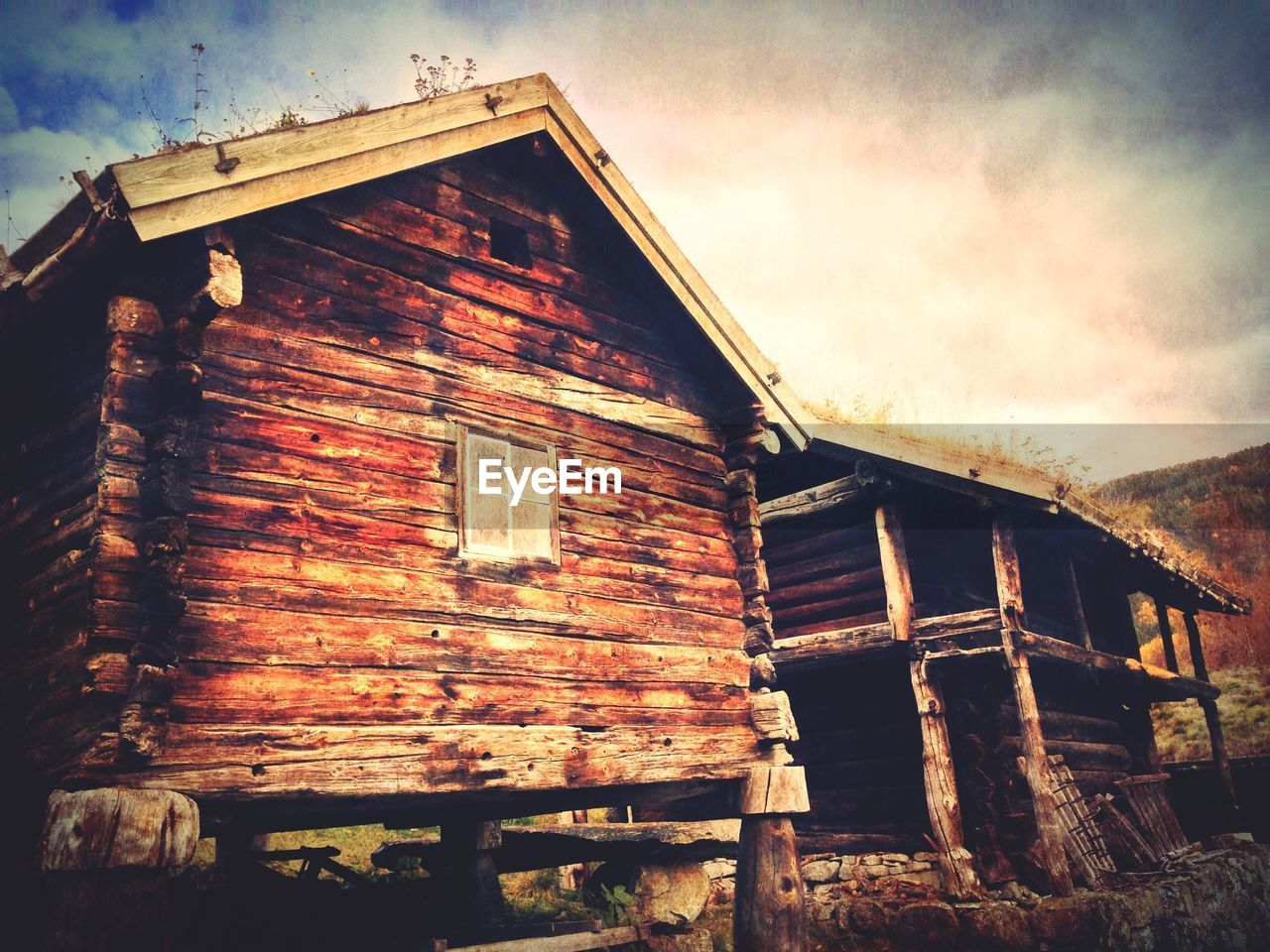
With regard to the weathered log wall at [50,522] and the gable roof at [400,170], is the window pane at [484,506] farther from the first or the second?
the weathered log wall at [50,522]

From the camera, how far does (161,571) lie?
16.9 ft

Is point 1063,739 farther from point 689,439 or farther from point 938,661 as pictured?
point 689,439

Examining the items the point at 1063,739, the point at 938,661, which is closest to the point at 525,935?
the point at 938,661

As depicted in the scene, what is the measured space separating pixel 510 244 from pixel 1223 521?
41.5 metres

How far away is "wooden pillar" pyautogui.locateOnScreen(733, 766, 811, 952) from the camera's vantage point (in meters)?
7.60

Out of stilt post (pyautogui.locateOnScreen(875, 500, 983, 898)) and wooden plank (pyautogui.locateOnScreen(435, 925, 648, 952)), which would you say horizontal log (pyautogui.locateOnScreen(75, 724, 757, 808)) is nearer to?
wooden plank (pyautogui.locateOnScreen(435, 925, 648, 952))

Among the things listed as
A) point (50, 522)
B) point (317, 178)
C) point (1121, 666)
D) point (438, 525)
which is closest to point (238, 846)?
point (50, 522)

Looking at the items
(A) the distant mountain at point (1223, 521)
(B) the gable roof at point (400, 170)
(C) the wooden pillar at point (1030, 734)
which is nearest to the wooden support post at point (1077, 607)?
(C) the wooden pillar at point (1030, 734)

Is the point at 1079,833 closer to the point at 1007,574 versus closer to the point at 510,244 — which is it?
the point at 1007,574

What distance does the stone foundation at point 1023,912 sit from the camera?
32.9ft

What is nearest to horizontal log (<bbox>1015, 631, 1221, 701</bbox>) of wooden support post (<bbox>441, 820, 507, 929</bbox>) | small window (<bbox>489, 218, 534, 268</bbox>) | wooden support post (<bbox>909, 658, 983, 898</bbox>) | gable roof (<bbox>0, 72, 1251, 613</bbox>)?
wooden support post (<bbox>909, 658, 983, 898</bbox>)

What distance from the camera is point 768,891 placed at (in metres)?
7.75

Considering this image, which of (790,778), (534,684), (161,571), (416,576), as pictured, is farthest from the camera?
(790,778)

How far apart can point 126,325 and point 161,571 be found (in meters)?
1.46
